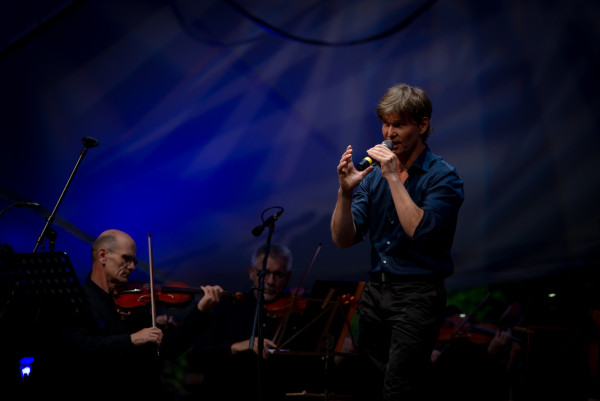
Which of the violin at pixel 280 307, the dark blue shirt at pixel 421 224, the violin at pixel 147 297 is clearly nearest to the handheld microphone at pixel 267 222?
the violin at pixel 147 297

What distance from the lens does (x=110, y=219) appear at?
13.9 ft

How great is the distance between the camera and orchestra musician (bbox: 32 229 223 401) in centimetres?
279

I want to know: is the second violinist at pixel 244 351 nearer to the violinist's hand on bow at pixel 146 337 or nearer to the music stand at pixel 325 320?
the music stand at pixel 325 320

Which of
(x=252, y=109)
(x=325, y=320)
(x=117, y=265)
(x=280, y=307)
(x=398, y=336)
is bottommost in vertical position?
(x=398, y=336)

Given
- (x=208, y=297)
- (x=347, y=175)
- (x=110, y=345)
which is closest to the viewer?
(x=347, y=175)

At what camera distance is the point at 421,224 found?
1795 millimetres

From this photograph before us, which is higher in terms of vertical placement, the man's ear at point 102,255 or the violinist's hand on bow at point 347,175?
the man's ear at point 102,255

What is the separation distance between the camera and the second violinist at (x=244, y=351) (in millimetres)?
3770

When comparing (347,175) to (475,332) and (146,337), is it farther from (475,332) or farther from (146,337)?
(475,332)

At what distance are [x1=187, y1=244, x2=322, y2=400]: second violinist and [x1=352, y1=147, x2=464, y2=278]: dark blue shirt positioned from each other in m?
1.74

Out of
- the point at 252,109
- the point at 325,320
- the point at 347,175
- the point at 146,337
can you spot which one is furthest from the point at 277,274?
the point at 347,175

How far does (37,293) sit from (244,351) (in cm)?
176

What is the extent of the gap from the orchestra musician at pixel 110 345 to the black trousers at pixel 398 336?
49.0 inches

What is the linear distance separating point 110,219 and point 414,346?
10.2 feet
